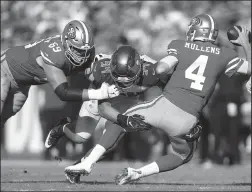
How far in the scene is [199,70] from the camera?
9539 millimetres

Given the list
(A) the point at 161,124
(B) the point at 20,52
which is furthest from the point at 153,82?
(B) the point at 20,52

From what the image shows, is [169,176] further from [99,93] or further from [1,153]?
[1,153]

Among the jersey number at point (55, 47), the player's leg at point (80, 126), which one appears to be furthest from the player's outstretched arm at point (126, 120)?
the player's leg at point (80, 126)

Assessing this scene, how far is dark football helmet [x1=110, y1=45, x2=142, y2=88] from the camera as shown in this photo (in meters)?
9.39

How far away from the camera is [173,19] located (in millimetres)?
18266

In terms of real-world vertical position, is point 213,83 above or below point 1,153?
above

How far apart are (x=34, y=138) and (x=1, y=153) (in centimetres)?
81

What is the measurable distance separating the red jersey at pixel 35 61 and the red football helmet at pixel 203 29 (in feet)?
3.80

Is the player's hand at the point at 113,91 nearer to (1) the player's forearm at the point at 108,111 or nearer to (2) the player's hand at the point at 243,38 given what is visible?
(1) the player's forearm at the point at 108,111

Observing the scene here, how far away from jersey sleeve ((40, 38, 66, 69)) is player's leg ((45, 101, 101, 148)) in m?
1.00

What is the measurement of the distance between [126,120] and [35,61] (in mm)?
1382

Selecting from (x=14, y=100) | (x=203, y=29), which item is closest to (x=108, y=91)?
(x=203, y=29)

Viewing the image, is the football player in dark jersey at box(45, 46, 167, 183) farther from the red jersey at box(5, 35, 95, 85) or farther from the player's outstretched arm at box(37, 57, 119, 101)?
the red jersey at box(5, 35, 95, 85)

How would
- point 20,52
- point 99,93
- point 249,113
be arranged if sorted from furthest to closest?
point 249,113, point 20,52, point 99,93
